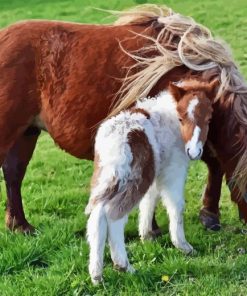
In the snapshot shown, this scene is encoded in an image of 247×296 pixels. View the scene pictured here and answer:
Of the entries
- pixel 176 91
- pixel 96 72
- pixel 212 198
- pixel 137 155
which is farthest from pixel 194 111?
pixel 212 198

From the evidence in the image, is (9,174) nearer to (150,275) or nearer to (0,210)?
(0,210)

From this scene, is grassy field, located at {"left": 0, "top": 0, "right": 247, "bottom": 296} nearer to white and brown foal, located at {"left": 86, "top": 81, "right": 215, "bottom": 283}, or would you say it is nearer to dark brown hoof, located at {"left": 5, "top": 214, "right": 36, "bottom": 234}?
dark brown hoof, located at {"left": 5, "top": 214, "right": 36, "bottom": 234}

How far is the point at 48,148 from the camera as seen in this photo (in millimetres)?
9992

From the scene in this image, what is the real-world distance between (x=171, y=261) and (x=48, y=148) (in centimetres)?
521

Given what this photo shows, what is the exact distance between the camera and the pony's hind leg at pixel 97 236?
4711mm

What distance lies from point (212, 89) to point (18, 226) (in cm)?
213

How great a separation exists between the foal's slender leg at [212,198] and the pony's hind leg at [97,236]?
144 cm

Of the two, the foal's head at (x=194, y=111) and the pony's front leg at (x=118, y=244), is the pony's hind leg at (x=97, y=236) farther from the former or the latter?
the foal's head at (x=194, y=111)

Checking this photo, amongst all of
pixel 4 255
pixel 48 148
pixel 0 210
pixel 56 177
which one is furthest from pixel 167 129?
pixel 48 148

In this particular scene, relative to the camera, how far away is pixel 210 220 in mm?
6043

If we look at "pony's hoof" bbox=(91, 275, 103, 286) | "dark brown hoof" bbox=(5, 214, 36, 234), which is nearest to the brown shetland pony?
"dark brown hoof" bbox=(5, 214, 36, 234)

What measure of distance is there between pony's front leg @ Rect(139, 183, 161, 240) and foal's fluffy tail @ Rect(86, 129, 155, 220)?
50cm

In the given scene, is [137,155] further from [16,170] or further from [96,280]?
[16,170]

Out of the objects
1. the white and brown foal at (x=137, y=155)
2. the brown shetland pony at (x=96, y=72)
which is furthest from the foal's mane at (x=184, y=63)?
the white and brown foal at (x=137, y=155)
